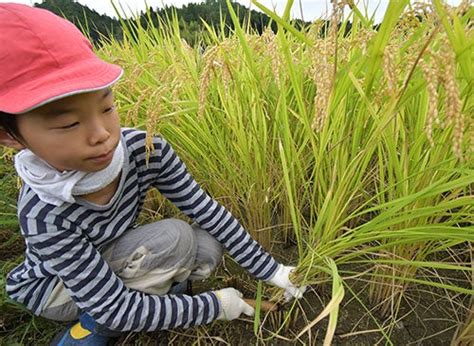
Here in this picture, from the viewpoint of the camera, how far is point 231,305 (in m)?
0.99

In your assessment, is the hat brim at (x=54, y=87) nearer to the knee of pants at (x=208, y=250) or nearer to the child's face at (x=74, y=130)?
the child's face at (x=74, y=130)

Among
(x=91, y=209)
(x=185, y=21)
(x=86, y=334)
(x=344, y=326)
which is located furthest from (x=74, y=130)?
(x=185, y=21)

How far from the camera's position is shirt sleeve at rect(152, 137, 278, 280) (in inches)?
41.0

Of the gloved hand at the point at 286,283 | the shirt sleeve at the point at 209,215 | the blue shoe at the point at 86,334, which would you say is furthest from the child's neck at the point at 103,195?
the gloved hand at the point at 286,283

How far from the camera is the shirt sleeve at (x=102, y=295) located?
2.78ft

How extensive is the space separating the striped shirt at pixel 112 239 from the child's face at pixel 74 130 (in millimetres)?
188

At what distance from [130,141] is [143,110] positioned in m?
0.39

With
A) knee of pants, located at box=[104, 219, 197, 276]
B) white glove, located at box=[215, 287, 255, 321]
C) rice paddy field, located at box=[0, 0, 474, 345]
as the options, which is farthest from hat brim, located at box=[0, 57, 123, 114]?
white glove, located at box=[215, 287, 255, 321]

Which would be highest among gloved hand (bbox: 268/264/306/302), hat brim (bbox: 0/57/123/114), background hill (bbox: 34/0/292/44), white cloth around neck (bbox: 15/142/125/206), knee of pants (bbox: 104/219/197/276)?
background hill (bbox: 34/0/292/44)

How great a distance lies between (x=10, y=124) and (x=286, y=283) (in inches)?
29.8

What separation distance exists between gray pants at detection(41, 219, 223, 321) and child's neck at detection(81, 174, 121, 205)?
0.17 meters

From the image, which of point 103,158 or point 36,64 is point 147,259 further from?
point 36,64

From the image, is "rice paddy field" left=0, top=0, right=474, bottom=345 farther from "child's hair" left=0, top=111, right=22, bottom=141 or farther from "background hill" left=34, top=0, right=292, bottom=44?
"background hill" left=34, top=0, right=292, bottom=44

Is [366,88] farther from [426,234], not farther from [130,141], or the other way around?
[130,141]
